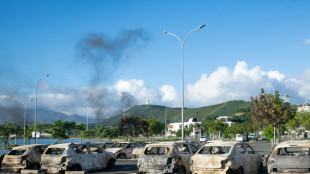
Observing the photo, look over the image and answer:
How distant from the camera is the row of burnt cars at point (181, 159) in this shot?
40.7ft

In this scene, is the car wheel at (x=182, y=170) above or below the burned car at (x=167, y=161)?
below

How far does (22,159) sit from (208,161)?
29.7 feet

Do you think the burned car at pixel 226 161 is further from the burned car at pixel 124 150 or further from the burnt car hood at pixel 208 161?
the burned car at pixel 124 150

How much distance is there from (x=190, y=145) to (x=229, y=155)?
311 centimetres

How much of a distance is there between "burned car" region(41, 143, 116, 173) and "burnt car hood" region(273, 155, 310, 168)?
812 cm

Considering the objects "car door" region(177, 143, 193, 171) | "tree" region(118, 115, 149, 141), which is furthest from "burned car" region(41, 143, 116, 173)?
"tree" region(118, 115, 149, 141)

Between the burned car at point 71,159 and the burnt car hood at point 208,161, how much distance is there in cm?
534

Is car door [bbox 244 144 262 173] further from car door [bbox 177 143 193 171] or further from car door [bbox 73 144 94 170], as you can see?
car door [bbox 73 144 94 170]

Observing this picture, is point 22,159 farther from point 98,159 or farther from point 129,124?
point 129,124

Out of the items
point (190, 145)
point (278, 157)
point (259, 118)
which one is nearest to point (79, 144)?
point (190, 145)

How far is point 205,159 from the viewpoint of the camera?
42.8 ft

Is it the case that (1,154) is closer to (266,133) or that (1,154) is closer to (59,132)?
(266,133)

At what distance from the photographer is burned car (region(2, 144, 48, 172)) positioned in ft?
56.3

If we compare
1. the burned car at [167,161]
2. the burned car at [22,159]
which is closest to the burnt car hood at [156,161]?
the burned car at [167,161]
